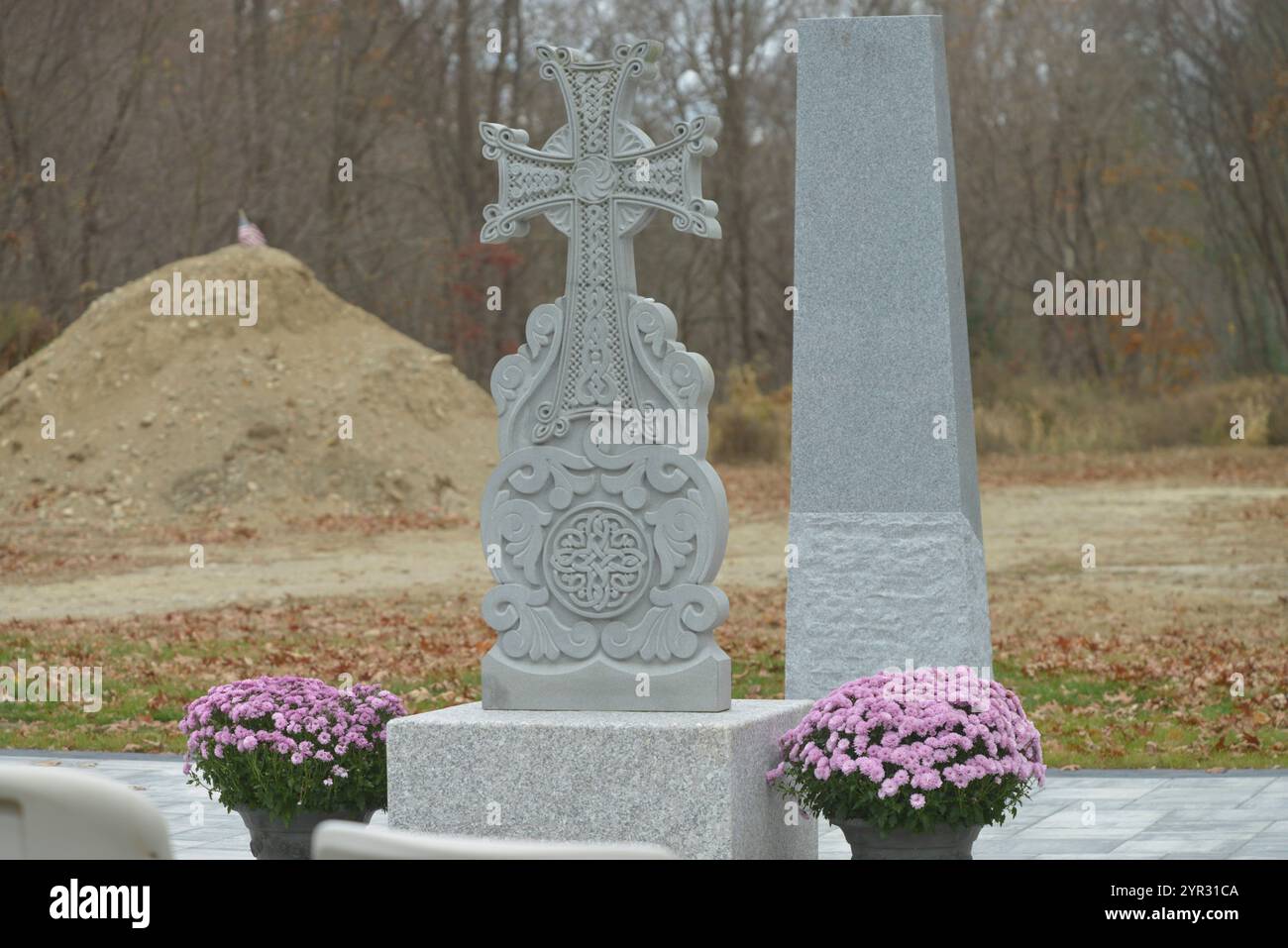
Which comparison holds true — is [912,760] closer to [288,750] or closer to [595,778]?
[595,778]

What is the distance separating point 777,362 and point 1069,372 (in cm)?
674

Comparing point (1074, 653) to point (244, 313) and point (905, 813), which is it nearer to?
point (905, 813)

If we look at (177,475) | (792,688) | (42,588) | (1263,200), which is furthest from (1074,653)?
(1263,200)

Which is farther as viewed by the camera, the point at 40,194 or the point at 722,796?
the point at 40,194

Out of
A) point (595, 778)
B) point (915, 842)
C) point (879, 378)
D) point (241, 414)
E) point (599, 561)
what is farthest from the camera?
point (241, 414)

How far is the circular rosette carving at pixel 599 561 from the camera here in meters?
6.38

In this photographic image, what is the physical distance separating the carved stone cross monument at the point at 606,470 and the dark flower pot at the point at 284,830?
0.73 metres

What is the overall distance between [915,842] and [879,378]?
426 centimetres

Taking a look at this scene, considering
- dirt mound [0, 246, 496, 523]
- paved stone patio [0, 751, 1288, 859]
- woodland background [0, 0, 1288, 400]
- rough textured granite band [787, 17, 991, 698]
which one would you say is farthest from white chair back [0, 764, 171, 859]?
woodland background [0, 0, 1288, 400]

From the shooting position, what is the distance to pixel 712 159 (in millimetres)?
39125

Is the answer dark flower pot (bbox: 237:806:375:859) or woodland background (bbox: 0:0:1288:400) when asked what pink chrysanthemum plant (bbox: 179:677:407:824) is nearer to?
dark flower pot (bbox: 237:806:375:859)

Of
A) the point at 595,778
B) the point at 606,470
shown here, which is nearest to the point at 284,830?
the point at 595,778

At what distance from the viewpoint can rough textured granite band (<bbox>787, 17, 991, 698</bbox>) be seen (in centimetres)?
973

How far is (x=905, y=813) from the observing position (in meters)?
5.88
